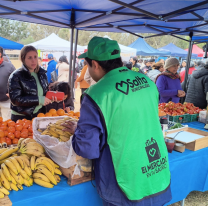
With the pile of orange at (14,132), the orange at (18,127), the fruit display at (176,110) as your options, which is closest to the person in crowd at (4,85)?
the pile of orange at (14,132)

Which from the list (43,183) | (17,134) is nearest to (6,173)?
(43,183)

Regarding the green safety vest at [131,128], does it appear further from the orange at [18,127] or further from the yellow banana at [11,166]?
the orange at [18,127]

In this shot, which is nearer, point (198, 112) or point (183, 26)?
point (198, 112)

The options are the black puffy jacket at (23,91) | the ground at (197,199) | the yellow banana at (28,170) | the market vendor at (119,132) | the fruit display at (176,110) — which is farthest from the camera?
the fruit display at (176,110)

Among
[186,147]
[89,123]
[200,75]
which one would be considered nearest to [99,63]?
[89,123]

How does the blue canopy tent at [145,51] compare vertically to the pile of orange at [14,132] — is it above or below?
above

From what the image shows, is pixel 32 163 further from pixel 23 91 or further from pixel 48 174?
pixel 23 91

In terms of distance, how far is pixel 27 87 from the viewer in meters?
3.12

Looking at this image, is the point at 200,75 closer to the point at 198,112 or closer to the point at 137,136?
the point at 198,112

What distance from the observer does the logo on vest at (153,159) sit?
1477mm

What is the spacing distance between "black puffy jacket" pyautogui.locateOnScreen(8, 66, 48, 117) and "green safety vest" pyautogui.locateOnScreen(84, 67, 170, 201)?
192 centimetres

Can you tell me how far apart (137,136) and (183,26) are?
15.4ft

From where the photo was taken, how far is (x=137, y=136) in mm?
1432

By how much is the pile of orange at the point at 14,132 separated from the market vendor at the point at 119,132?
131 cm
